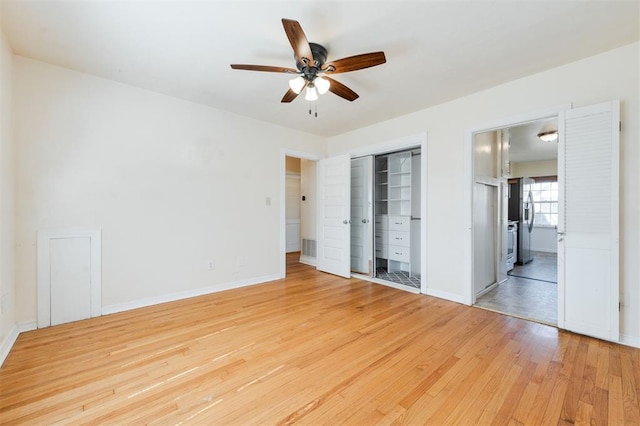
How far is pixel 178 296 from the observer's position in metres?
3.36

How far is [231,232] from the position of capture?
3871 millimetres

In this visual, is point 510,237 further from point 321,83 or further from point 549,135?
point 321,83

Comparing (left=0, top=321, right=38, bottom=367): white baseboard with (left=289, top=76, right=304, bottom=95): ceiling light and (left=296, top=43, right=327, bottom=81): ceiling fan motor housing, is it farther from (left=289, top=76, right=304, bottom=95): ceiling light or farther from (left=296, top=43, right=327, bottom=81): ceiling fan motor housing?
(left=296, top=43, right=327, bottom=81): ceiling fan motor housing

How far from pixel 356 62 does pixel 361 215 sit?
318cm

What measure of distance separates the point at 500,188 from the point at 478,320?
236 centimetres

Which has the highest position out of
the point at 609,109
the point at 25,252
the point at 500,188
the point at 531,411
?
the point at 609,109

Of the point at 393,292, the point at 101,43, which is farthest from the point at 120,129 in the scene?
the point at 393,292

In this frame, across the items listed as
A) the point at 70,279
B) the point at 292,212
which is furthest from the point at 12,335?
the point at 292,212

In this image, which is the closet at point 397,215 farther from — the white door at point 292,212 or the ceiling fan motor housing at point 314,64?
the white door at point 292,212

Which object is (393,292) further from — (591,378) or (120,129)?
(120,129)

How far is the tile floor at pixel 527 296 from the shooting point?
9.64ft

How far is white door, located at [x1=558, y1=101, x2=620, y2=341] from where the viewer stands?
2.26 m

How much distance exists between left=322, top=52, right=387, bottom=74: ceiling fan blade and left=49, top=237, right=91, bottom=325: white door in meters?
3.03

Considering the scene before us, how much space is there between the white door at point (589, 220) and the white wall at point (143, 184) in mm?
3590
